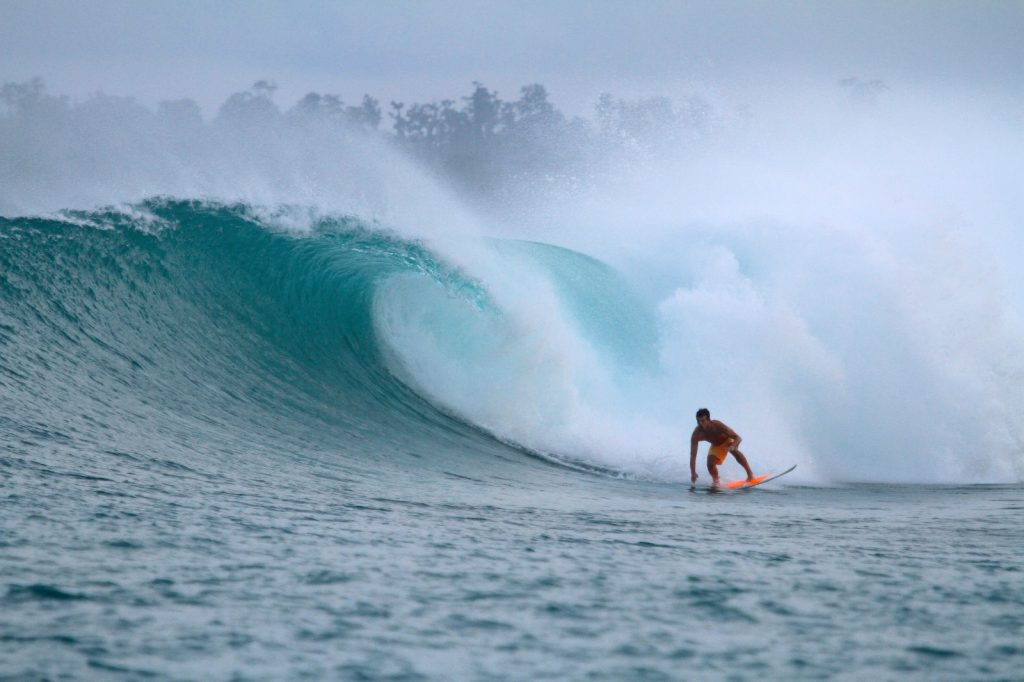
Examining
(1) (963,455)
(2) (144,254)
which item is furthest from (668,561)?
(2) (144,254)

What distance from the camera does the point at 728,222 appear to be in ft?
52.7

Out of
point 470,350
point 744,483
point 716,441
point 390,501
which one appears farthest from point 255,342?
point 744,483

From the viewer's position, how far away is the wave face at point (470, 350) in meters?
9.06

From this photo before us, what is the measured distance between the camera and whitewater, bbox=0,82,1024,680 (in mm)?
3316

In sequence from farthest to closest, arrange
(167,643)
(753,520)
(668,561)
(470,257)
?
(470,257), (753,520), (668,561), (167,643)

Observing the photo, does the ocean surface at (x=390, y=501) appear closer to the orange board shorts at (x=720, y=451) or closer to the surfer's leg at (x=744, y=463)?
the surfer's leg at (x=744, y=463)

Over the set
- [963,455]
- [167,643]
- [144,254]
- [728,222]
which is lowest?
[167,643]

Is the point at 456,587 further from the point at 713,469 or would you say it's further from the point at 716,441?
the point at 716,441

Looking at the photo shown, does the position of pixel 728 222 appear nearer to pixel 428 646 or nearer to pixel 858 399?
pixel 858 399

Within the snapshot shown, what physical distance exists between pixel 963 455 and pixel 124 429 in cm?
826

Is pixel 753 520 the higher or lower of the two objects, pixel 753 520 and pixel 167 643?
the higher

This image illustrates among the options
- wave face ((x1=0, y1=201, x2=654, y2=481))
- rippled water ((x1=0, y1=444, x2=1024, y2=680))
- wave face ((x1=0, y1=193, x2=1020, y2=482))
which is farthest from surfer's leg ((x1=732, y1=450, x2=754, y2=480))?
rippled water ((x1=0, y1=444, x2=1024, y2=680))

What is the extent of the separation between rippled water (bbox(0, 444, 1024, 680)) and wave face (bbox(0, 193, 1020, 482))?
8.82ft

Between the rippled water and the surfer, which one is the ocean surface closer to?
the rippled water
